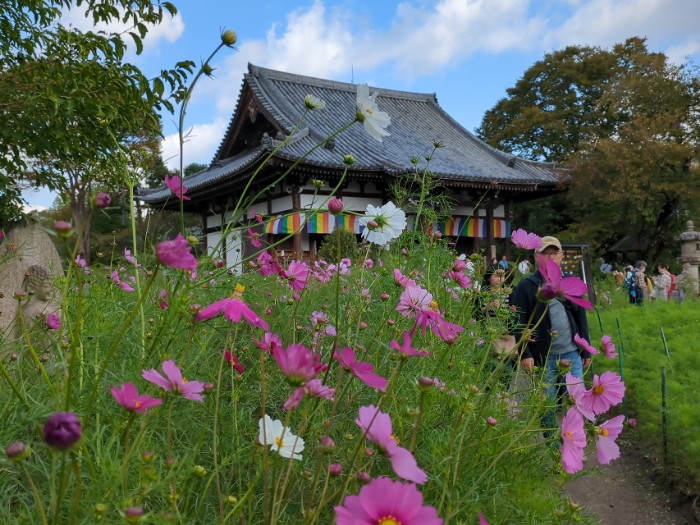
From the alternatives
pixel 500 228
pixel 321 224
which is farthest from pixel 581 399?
pixel 500 228

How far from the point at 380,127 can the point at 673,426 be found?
288 cm

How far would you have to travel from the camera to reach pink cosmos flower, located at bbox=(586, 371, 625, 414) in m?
0.96

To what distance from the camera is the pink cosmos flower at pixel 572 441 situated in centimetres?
83

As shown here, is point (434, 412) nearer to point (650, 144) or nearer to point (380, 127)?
point (380, 127)

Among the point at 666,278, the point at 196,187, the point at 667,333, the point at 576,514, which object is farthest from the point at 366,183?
the point at 576,514

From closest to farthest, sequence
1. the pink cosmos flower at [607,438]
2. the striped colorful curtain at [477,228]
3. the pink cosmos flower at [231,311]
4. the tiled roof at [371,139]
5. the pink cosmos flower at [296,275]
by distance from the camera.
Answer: the pink cosmos flower at [231,311] → the pink cosmos flower at [607,438] → the pink cosmos flower at [296,275] → the tiled roof at [371,139] → the striped colorful curtain at [477,228]

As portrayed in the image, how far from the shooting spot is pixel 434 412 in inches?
50.7

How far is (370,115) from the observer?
1133 millimetres

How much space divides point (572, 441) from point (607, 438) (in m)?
0.13

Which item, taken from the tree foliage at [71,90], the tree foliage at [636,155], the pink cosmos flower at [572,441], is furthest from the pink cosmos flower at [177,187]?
the tree foliage at [636,155]

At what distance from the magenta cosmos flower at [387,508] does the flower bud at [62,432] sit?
0.22 m

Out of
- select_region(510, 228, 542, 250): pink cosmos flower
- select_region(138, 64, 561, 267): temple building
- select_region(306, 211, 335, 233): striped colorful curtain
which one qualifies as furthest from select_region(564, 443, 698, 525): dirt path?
select_region(306, 211, 335, 233): striped colorful curtain

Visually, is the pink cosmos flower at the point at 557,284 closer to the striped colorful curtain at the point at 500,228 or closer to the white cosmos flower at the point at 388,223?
the white cosmos flower at the point at 388,223

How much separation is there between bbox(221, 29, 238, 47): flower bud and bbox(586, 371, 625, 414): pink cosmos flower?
0.82 metres
